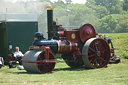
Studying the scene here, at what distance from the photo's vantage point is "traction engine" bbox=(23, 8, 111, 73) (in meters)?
14.2

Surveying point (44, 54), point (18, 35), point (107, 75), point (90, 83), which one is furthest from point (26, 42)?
point (90, 83)

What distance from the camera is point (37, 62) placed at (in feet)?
46.1

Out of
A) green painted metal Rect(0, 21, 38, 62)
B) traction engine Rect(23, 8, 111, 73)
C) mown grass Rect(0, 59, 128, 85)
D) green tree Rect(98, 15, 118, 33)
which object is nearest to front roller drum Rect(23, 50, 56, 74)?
traction engine Rect(23, 8, 111, 73)

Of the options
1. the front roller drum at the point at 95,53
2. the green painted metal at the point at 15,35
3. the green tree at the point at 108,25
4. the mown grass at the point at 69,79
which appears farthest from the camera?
the green tree at the point at 108,25

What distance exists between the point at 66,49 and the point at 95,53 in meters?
1.29

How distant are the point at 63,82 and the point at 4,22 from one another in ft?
24.3

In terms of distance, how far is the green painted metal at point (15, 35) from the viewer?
17984 millimetres

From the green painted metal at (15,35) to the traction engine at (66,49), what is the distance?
9.21ft

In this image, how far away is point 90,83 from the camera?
11172mm

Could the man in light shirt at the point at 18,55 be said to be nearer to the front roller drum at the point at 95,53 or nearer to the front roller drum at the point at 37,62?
the front roller drum at the point at 37,62

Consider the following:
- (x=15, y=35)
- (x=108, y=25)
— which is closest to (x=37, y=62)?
(x=15, y=35)

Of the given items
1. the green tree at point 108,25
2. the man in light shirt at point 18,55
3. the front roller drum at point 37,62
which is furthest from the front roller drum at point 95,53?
the green tree at point 108,25

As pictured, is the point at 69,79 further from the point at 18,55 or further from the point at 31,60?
the point at 18,55

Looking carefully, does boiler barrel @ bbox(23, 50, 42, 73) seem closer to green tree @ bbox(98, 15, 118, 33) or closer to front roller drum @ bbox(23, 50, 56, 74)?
front roller drum @ bbox(23, 50, 56, 74)
